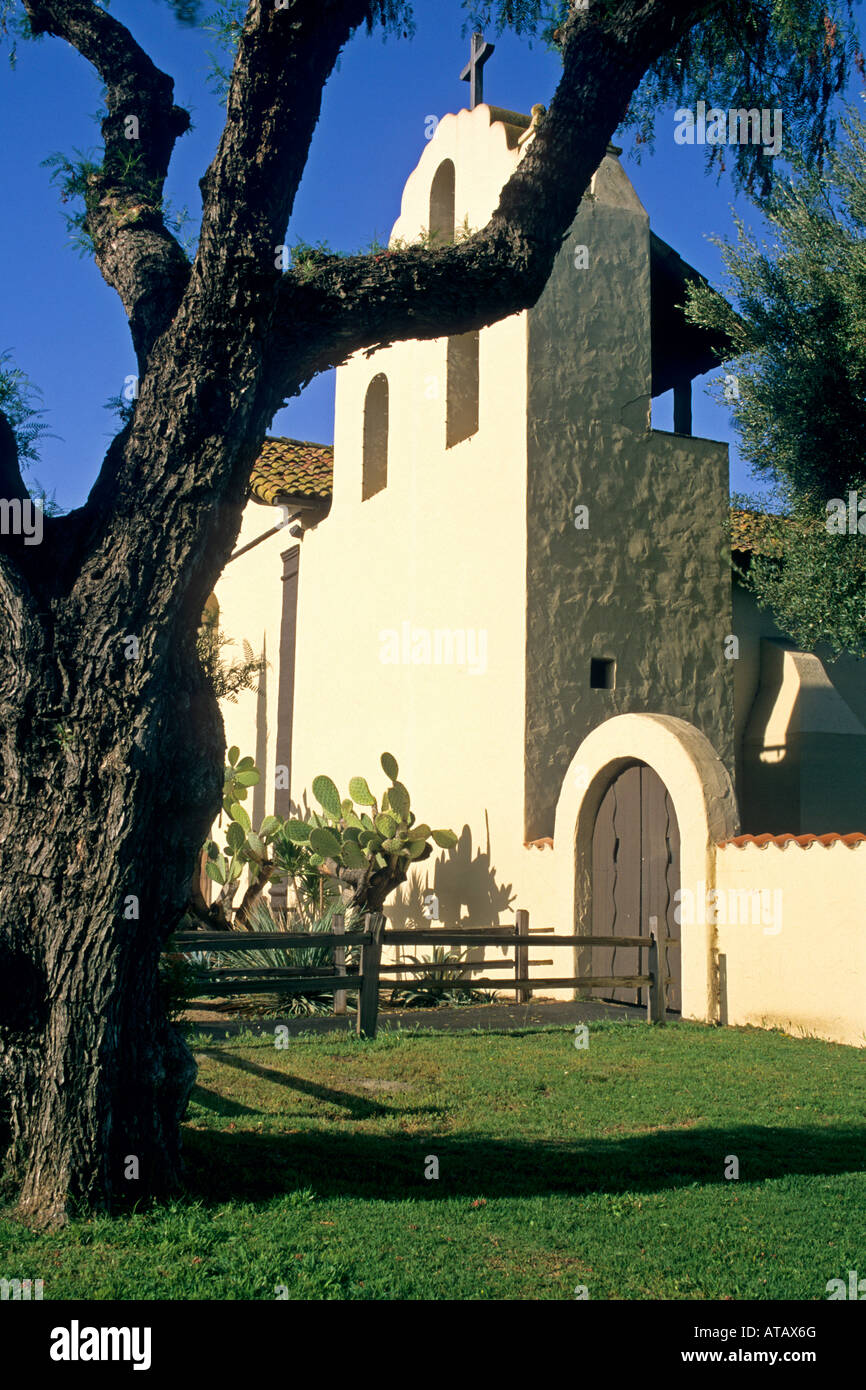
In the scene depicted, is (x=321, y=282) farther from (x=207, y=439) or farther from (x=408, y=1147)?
(x=408, y=1147)

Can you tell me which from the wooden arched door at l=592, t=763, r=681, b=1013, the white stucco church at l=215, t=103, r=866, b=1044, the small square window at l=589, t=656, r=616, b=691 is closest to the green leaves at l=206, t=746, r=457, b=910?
the white stucco church at l=215, t=103, r=866, b=1044

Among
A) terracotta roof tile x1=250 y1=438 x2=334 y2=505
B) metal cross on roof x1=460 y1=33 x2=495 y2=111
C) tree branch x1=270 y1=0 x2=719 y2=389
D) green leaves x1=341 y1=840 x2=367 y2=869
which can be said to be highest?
metal cross on roof x1=460 y1=33 x2=495 y2=111

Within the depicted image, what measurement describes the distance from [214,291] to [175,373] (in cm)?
46

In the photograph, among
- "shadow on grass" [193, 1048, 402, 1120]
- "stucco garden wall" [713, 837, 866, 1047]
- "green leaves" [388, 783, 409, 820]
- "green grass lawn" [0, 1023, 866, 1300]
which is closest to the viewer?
"green grass lawn" [0, 1023, 866, 1300]

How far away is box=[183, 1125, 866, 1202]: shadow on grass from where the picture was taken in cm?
603

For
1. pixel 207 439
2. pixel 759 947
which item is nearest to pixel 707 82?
pixel 207 439

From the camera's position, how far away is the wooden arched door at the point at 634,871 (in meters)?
12.7

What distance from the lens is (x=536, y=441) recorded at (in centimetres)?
1476

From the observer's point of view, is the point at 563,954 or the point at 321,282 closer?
the point at 321,282

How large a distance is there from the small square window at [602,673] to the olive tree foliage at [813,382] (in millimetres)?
2339

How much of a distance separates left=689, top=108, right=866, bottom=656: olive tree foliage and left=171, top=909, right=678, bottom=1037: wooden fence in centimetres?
442

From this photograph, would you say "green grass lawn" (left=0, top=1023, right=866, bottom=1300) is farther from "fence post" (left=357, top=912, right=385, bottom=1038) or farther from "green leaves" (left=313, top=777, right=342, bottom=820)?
"green leaves" (left=313, top=777, right=342, bottom=820)

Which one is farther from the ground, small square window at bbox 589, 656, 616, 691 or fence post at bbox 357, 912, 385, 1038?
small square window at bbox 589, 656, 616, 691

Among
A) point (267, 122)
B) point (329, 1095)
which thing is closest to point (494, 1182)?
point (329, 1095)
